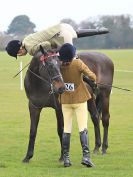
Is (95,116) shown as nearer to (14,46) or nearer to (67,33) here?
(67,33)

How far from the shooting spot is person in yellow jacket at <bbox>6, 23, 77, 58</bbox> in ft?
31.1

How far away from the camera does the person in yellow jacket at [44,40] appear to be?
9.48 m

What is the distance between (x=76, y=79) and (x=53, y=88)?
1.43 feet

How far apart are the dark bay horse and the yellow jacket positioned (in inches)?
7.5

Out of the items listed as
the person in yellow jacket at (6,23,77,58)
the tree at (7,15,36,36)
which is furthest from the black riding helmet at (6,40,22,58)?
the tree at (7,15,36,36)

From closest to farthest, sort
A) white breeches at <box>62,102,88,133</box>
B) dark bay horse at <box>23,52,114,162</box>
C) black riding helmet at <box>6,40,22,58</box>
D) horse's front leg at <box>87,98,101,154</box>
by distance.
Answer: dark bay horse at <box>23,52,114,162</box>
white breeches at <box>62,102,88,133</box>
black riding helmet at <box>6,40,22,58</box>
horse's front leg at <box>87,98,101,154</box>

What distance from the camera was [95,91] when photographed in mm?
10945

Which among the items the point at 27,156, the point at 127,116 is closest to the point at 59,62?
the point at 27,156

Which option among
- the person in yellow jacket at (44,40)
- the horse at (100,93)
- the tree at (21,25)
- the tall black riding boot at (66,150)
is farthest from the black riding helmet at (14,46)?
the tree at (21,25)

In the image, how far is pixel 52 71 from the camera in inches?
341

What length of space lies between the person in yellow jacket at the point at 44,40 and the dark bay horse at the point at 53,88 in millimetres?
274

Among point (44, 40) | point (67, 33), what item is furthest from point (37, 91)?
point (67, 33)

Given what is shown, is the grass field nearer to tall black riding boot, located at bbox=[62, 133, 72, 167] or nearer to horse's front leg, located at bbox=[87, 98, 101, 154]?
tall black riding boot, located at bbox=[62, 133, 72, 167]

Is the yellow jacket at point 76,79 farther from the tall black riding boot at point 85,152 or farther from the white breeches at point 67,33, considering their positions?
the white breeches at point 67,33
